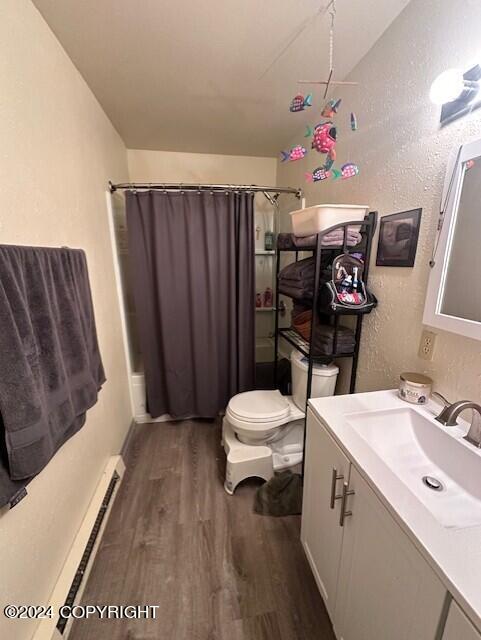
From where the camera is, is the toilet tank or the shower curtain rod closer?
the toilet tank

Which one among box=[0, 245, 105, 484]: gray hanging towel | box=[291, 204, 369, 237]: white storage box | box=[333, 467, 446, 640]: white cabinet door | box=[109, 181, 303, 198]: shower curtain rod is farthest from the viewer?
box=[109, 181, 303, 198]: shower curtain rod

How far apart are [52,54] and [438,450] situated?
217 cm

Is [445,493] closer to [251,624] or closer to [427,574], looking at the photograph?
[427,574]

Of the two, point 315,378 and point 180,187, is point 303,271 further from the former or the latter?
point 180,187

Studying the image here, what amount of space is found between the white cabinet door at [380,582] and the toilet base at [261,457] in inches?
28.6

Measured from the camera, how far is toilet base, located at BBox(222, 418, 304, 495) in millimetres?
1573

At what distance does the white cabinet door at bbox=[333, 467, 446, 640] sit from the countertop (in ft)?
0.11

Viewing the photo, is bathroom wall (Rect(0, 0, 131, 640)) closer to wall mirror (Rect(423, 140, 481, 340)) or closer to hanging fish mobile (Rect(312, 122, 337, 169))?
hanging fish mobile (Rect(312, 122, 337, 169))

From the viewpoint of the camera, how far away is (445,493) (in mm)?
802

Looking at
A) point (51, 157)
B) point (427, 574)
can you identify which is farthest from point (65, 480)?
point (51, 157)

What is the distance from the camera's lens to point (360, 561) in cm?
77

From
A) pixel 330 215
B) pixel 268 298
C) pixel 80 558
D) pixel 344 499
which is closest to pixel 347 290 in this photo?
pixel 330 215

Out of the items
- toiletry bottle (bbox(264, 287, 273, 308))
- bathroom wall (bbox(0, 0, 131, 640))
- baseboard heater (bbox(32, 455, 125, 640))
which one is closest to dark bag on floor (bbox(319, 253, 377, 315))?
bathroom wall (bbox(0, 0, 131, 640))

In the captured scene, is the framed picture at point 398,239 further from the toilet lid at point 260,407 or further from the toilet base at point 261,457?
the toilet base at point 261,457
